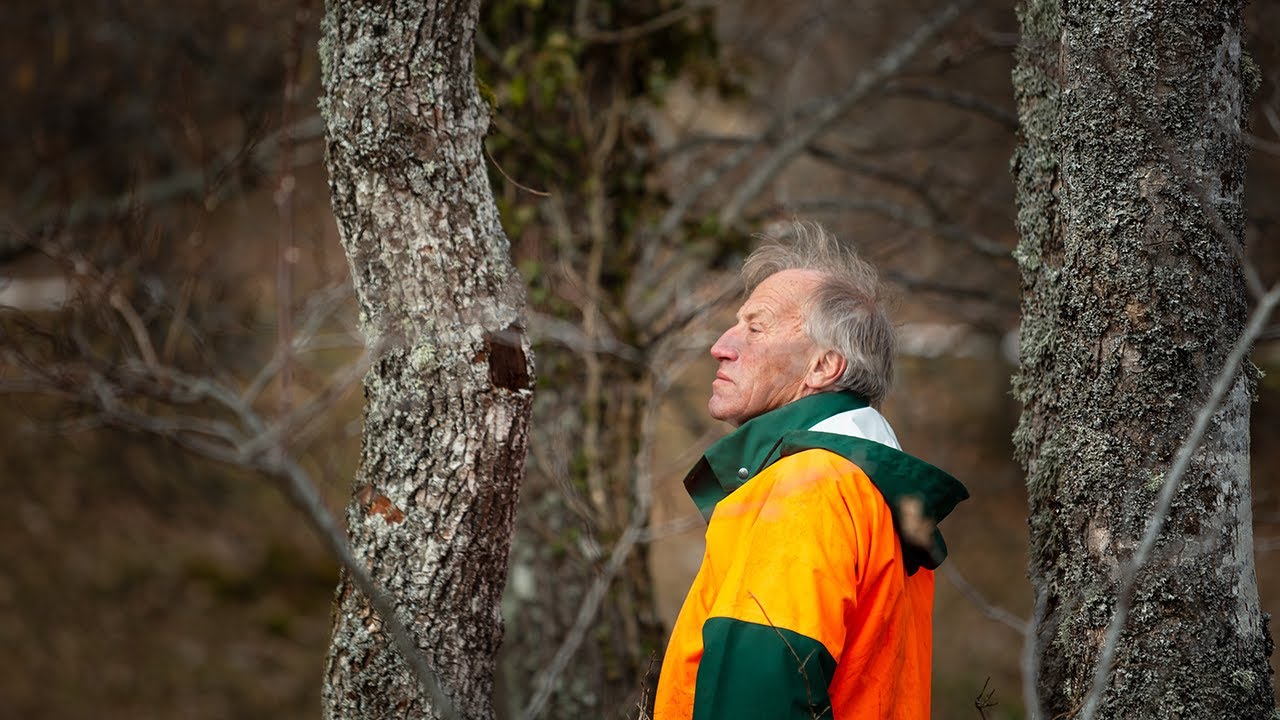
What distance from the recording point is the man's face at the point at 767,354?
207 centimetres

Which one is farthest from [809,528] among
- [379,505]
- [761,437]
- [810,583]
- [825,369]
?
[379,505]

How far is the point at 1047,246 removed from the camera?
201cm

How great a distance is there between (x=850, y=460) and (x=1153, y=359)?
0.56 m

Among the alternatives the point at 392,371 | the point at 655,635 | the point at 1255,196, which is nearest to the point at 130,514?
the point at 655,635

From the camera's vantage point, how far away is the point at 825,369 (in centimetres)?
205

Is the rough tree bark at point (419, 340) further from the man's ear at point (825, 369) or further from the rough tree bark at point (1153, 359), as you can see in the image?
the rough tree bark at point (1153, 359)

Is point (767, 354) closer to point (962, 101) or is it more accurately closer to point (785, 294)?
point (785, 294)

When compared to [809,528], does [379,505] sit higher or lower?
higher

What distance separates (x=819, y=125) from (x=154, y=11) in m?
3.85

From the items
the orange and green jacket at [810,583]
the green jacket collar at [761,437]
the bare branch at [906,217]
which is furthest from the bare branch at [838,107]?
the orange and green jacket at [810,583]

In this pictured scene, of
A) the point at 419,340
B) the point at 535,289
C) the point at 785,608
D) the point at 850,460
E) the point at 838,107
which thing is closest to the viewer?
the point at 785,608

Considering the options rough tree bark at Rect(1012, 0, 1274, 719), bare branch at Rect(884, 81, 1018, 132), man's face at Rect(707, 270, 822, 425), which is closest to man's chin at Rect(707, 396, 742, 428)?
man's face at Rect(707, 270, 822, 425)

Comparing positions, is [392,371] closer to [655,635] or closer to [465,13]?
[465,13]

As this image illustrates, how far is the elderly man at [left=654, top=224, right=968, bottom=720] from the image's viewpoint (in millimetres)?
1628
